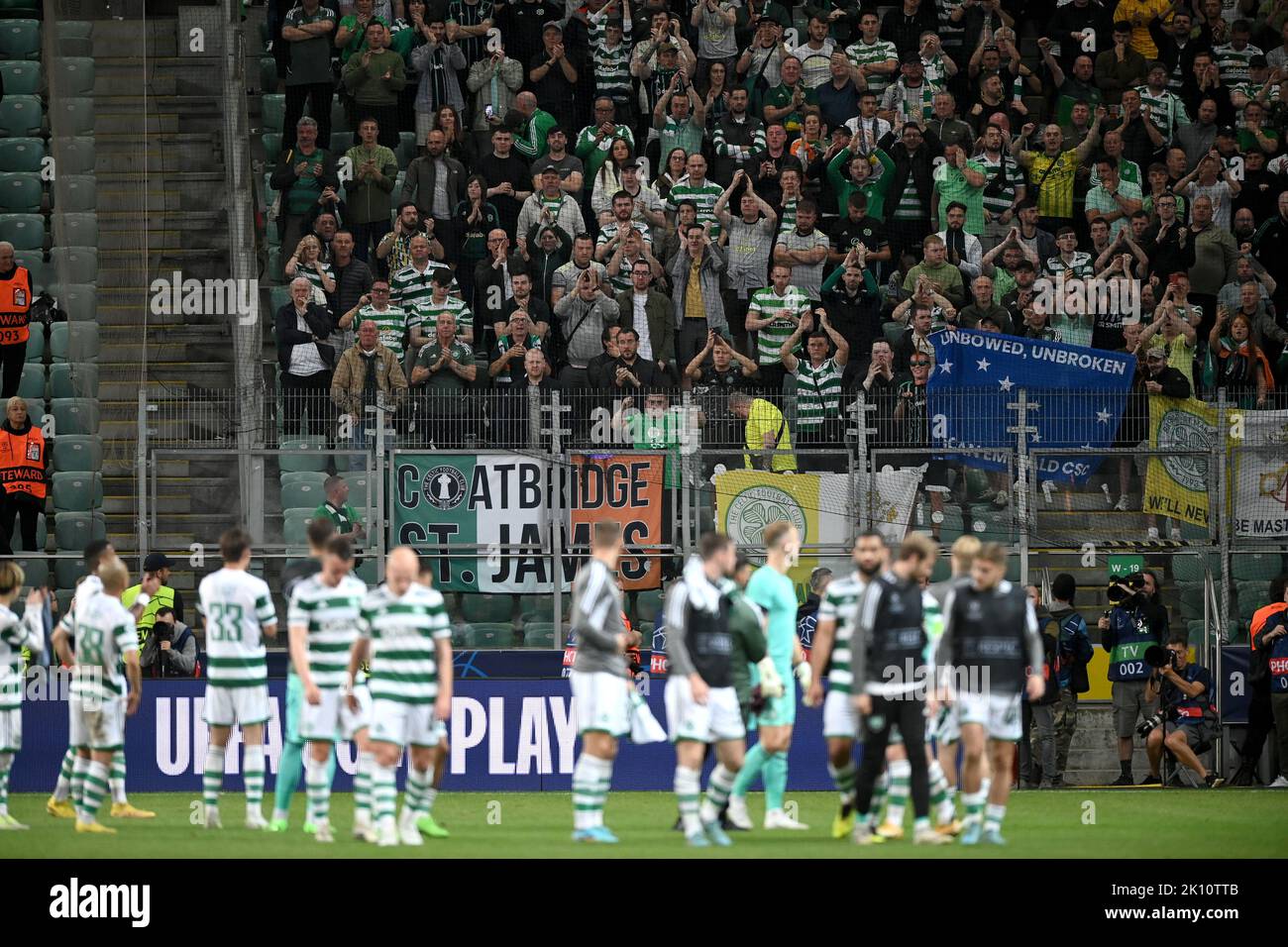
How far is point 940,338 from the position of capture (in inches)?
890

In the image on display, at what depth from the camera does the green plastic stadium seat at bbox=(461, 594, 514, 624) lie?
70.8 ft

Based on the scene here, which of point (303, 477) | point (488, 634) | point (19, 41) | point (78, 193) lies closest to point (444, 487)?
point (303, 477)

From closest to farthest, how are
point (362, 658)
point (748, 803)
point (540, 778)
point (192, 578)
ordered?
point (362, 658) → point (748, 803) → point (540, 778) → point (192, 578)

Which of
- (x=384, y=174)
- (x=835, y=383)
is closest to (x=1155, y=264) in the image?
(x=835, y=383)

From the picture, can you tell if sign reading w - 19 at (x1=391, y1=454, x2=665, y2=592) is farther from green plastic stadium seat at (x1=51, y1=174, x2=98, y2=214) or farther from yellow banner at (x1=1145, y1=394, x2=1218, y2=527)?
green plastic stadium seat at (x1=51, y1=174, x2=98, y2=214)

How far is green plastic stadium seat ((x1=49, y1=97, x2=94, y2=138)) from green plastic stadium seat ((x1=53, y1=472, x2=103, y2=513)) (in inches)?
137

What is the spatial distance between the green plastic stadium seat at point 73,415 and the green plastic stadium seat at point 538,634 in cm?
568

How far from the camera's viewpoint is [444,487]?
2148 cm

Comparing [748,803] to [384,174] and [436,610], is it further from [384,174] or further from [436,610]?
[384,174]

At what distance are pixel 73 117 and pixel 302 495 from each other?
A: 638cm

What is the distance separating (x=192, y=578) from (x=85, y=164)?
5.86 meters

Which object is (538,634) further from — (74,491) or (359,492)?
(74,491)

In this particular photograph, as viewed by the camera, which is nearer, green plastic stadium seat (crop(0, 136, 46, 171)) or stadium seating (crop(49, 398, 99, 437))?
stadium seating (crop(49, 398, 99, 437))

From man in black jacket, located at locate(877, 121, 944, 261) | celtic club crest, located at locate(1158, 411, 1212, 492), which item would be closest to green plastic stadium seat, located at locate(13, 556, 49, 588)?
man in black jacket, located at locate(877, 121, 944, 261)
